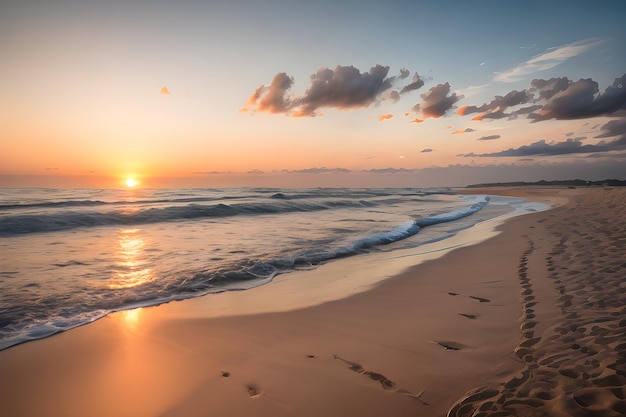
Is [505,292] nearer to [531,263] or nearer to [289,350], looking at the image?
[531,263]

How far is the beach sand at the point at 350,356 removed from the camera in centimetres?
289

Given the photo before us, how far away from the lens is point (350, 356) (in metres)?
3.72

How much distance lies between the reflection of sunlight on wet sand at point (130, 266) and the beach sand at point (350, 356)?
5.88ft

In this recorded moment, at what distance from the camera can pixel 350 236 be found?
12578 mm

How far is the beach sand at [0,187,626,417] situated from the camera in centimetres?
289

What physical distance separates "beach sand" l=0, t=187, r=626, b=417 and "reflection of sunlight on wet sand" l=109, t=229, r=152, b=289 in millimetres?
1791

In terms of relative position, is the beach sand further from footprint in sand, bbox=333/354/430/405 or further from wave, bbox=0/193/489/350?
wave, bbox=0/193/489/350

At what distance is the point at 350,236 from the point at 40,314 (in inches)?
370

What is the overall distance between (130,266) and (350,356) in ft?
22.0

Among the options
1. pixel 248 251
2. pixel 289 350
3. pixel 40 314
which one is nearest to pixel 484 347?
pixel 289 350

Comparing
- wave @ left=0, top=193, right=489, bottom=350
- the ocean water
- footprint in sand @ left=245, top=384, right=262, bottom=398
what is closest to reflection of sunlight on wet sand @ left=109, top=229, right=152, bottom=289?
the ocean water

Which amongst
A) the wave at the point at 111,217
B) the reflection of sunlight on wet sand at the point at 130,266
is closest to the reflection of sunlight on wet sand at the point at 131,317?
the reflection of sunlight on wet sand at the point at 130,266

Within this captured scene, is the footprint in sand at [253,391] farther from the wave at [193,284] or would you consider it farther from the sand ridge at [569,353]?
the wave at [193,284]

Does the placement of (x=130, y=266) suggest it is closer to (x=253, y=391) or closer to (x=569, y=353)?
(x=253, y=391)
